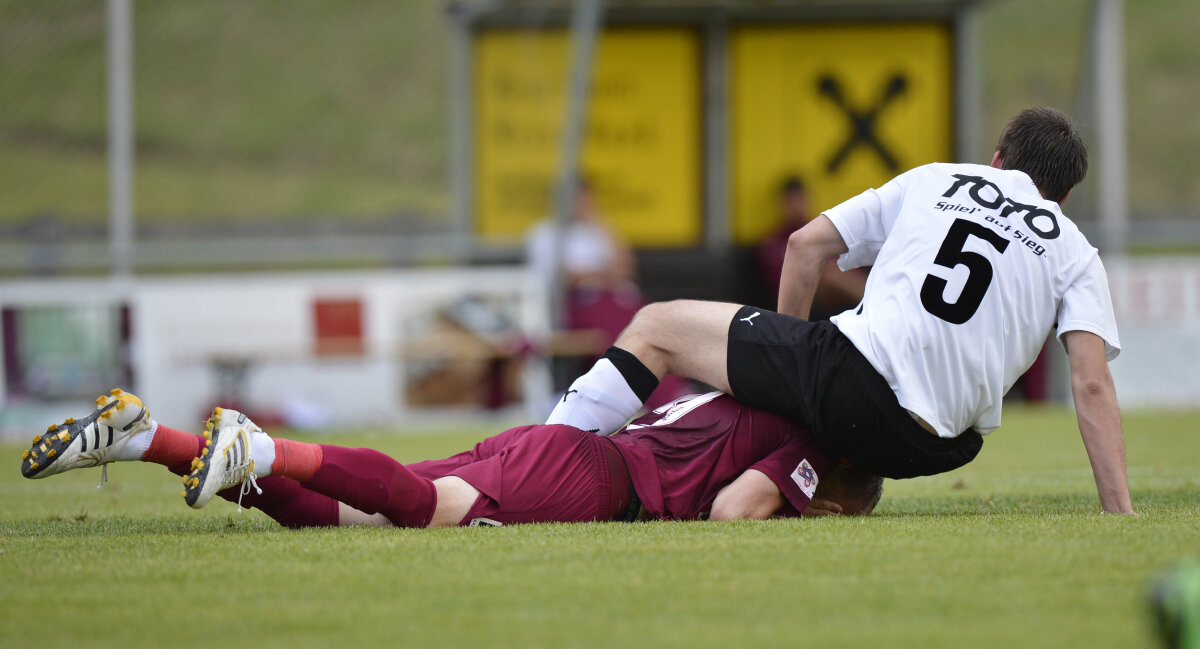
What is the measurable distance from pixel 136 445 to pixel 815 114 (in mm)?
10138

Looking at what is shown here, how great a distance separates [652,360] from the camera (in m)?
4.24

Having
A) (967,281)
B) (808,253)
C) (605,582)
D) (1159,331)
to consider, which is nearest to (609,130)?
(1159,331)

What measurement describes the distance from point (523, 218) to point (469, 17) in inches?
76.2

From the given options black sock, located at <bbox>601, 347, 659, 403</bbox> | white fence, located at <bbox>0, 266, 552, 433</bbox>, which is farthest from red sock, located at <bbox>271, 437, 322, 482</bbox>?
white fence, located at <bbox>0, 266, 552, 433</bbox>

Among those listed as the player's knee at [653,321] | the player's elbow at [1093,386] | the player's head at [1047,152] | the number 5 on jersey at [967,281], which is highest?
the player's head at [1047,152]

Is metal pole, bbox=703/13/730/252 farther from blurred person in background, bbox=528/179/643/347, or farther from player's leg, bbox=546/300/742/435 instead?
player's leg, bbox=546/300/742/435

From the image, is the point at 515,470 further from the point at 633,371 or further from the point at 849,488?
the point at 849,488

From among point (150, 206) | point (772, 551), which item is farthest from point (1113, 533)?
point (150, 206)

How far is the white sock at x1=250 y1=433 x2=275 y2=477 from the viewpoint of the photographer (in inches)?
139

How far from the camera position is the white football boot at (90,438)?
3485 mm

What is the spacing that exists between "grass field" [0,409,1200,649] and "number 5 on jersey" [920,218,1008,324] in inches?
24.0

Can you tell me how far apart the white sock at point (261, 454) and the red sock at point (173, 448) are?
18 cm

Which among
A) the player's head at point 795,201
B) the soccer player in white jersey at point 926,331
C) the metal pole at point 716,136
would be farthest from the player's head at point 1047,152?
the metal pole at point 716,136

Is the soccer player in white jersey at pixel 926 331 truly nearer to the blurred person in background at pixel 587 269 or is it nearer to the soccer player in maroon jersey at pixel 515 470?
the soccer player in maroon jersey at pixel 515 470
